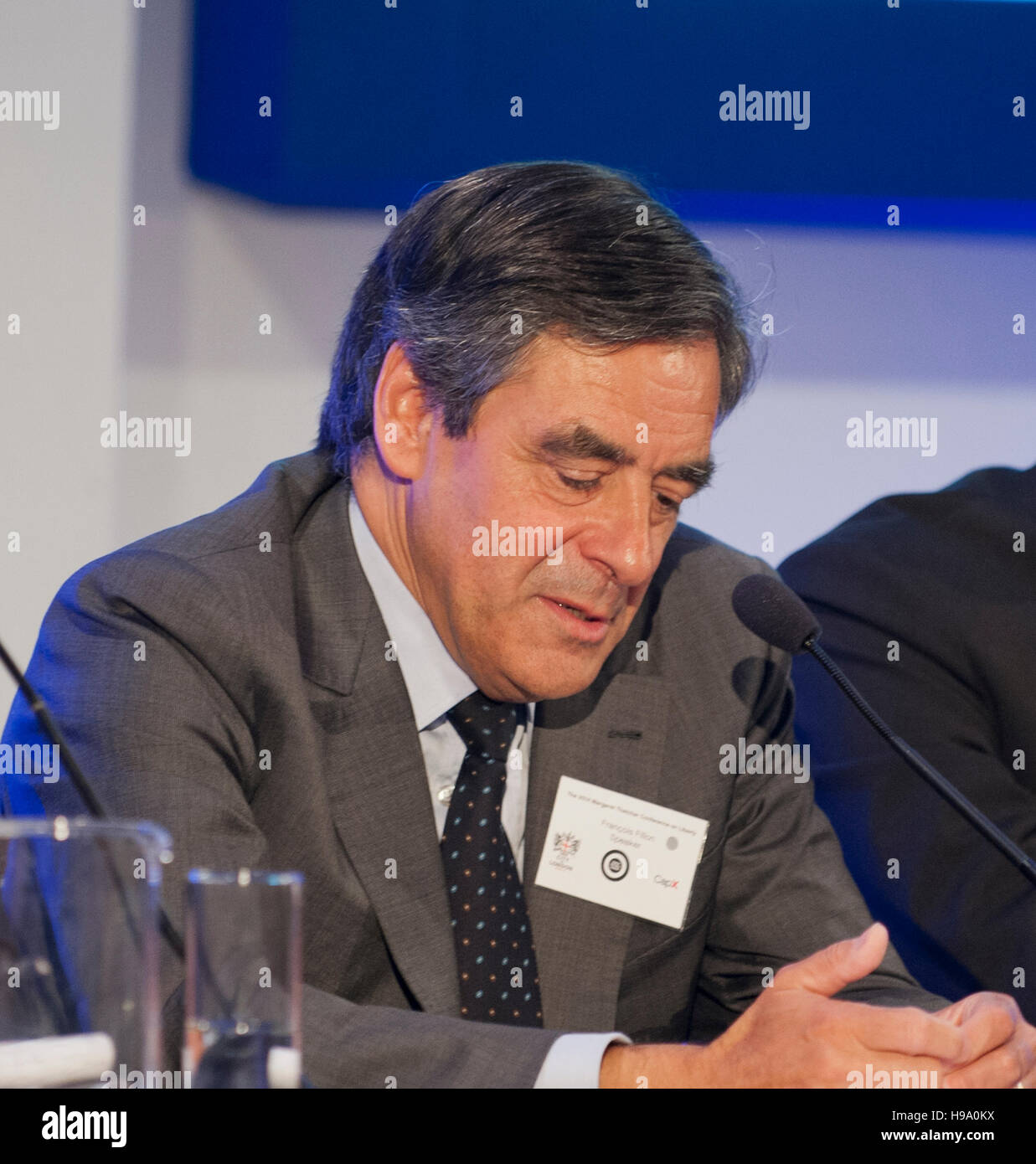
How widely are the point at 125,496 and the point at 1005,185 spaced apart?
198 centimetres

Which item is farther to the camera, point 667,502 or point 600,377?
point 667,502

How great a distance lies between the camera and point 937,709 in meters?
2.25

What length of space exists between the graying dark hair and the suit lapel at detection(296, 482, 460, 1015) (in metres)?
0.24

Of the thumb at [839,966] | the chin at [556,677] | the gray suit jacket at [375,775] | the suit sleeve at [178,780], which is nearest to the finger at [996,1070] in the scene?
→ the thumb at [839,966]

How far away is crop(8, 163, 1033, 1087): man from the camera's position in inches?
64.7

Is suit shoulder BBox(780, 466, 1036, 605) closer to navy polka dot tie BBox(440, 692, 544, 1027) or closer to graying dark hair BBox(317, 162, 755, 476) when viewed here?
graying dark hair BBox(317, 162, 755, 476)

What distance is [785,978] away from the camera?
4.53ft

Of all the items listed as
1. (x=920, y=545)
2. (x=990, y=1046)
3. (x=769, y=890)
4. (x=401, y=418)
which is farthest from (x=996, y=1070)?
(x=920, y=545)

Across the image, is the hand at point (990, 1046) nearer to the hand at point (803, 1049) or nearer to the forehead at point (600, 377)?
the hand at point (803, 1049)

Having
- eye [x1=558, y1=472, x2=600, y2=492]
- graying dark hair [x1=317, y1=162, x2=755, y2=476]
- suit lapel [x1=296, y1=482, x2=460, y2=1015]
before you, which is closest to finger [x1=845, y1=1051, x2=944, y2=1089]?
suit lapel [x1=296, y1=482, x2=460, y2=1015]

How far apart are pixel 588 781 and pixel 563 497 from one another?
40 centimetres

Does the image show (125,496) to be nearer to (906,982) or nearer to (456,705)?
(456,705)

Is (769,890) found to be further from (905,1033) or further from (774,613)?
(905,1033)
